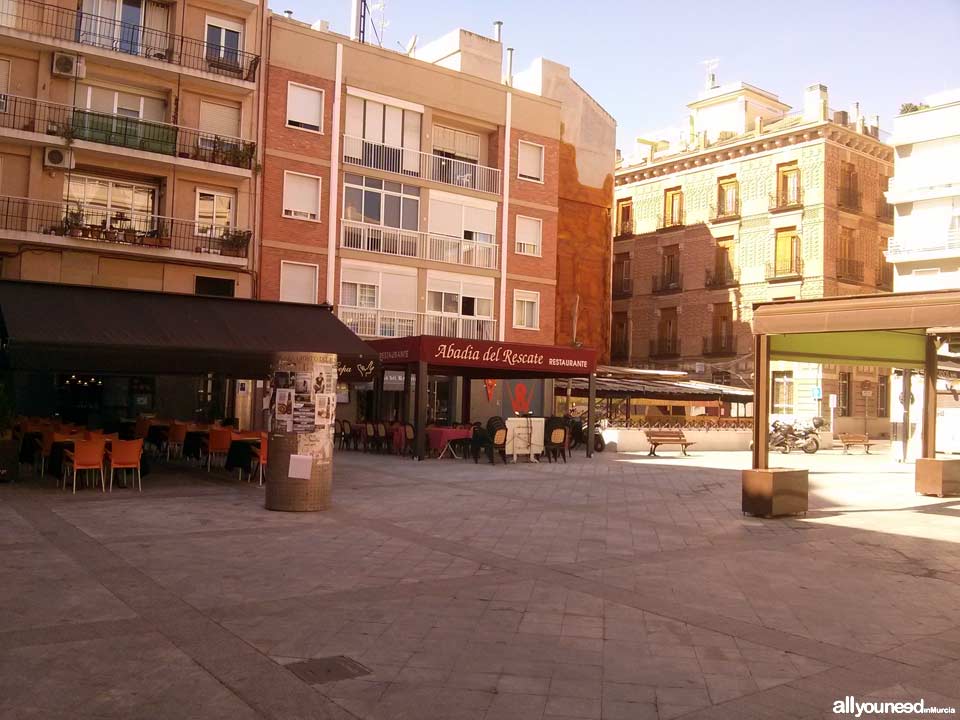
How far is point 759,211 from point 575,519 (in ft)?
113

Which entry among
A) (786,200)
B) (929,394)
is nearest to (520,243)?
(786,200)

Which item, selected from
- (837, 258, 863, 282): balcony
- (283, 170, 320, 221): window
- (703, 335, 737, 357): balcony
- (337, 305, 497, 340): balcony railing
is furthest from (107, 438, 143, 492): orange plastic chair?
(837, 258, 863, 282): balcony

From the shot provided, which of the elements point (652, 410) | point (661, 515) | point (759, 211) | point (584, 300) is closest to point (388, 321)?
point (584, 300)

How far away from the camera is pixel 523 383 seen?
32062 mm

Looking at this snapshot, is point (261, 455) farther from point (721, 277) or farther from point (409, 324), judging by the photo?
point (721, 277)

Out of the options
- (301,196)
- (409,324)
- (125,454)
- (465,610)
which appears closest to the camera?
(465,610)

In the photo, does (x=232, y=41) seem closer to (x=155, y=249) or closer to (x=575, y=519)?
(x=155, y=249)

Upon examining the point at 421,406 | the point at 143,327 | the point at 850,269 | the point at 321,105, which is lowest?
the point at 421,406

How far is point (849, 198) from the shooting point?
41.0 metres

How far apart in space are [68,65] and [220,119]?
445 cm

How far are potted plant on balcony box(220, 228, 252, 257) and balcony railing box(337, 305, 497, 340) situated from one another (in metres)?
3.64

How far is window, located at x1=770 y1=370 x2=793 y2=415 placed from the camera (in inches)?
1618

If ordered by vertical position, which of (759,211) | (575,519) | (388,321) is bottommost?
(575,519)

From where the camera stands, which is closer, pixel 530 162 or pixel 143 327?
pixel 143 327
